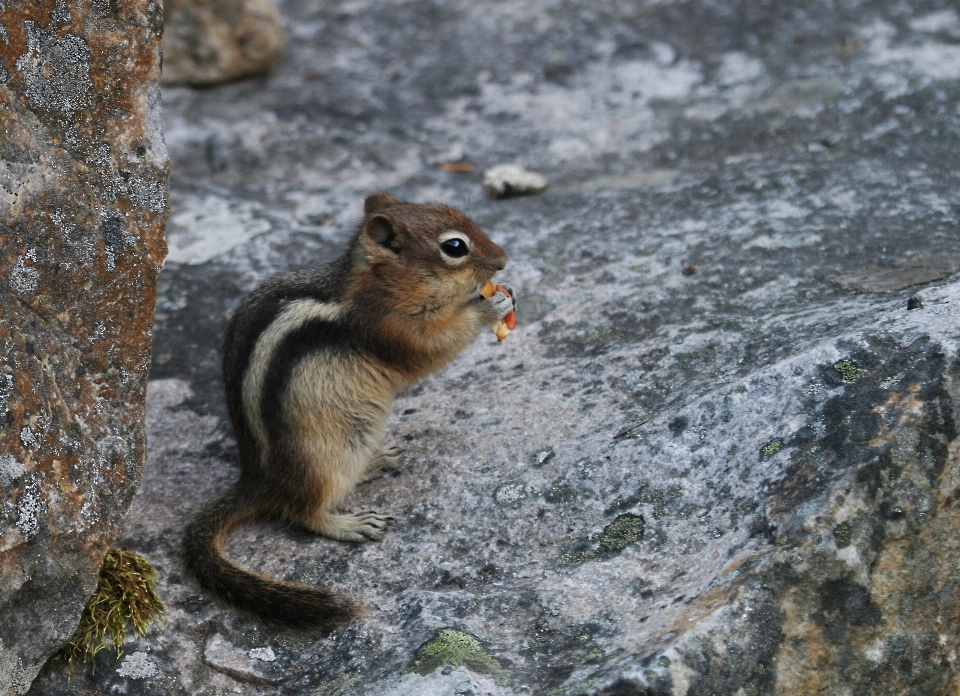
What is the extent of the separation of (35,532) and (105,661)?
589 millimetres

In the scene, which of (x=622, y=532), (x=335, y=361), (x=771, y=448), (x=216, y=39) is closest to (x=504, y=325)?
(x=335, y=361)

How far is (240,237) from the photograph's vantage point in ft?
19.0

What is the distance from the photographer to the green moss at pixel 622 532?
3398 millimetres

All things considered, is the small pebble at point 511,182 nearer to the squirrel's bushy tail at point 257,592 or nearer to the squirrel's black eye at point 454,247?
the squirrel's black eye at point 454,247

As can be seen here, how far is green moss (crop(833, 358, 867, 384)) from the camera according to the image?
3.36 meters

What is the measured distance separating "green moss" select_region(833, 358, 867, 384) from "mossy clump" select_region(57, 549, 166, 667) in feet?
7.72

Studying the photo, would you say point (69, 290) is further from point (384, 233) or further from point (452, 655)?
point (452, 655)

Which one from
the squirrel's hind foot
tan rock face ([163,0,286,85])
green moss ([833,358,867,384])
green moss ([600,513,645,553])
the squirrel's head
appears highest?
tan rock face ([163,0,286,85])

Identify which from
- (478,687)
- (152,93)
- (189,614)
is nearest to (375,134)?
(152,93)

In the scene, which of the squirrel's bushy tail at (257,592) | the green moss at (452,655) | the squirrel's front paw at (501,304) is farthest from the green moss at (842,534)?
the squirrel's front paw at (501,304)

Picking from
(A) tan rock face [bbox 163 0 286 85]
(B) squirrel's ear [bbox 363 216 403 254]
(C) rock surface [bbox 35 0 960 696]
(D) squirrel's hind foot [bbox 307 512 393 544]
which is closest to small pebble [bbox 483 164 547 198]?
(C) rock surface [bbox 35 0 960 696]

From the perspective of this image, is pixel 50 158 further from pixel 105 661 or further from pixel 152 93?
pixel 105 661

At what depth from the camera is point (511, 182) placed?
604 centimetres

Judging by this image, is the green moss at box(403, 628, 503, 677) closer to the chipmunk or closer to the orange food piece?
the chipmunk
